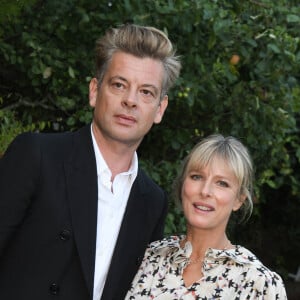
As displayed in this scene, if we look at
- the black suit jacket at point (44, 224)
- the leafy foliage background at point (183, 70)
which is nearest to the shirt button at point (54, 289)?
the black suit jacket at point (44, 224)

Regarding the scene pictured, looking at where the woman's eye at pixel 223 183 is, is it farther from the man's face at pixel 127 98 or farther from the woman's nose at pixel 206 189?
the man's face at pixel 127 98

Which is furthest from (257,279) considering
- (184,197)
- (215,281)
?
(184,197)

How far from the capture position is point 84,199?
2.56 m

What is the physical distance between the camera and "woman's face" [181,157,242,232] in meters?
2.62

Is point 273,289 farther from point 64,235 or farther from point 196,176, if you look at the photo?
point 64,235

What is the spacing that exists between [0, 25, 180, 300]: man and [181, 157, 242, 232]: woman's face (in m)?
0.26

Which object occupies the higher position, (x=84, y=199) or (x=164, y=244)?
(x=84, y=199)

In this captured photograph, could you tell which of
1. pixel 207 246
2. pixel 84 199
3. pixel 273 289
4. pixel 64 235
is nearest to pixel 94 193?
pixel 84 199

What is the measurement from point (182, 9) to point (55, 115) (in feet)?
3.94

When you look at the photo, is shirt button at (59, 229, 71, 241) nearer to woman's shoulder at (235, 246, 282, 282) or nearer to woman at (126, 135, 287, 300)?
woman at (126, 135, 287, 300)

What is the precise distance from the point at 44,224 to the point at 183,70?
192 cm

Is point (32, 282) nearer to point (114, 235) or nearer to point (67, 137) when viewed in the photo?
point (114, 235)

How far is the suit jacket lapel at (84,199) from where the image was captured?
2.51 meters

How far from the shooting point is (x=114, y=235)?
269cm
